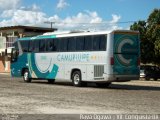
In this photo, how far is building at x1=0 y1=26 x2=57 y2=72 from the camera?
70.7m

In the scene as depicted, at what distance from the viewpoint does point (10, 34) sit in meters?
74.5

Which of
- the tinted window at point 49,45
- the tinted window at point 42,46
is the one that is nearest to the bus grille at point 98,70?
the tinted window at point 49,45

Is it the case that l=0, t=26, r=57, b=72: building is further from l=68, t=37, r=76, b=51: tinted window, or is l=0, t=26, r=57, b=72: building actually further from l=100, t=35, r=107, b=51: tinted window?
l=100, t=35, r=107, b=51: tinted window

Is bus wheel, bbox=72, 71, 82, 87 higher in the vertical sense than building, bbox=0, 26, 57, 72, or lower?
lower

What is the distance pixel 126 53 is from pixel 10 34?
4984 centimetres

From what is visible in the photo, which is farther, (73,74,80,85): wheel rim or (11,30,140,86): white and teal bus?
(73,74,80,85): wheel rim

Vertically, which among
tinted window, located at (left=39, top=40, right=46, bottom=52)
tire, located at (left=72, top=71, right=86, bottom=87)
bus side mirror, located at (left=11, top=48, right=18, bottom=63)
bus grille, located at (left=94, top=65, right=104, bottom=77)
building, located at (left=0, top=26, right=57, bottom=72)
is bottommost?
tire, located at (left=72, top=71, right=86, bottom=87)

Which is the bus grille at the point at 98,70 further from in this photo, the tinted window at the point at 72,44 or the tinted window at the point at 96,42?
the tinted window at the point at 72,44

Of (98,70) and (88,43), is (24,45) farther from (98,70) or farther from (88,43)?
(98,70)

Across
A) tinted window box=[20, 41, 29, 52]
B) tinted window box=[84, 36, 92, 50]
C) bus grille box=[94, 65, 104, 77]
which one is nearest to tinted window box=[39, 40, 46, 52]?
tinted window box=[20, 41, 29, 52]

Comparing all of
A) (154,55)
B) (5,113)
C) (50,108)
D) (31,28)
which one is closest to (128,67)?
(50,108)

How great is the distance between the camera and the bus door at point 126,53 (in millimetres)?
26297

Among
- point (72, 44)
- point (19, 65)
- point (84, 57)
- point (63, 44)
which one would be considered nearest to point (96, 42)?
point (84, 57)

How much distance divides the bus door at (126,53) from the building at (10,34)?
1742 inches
